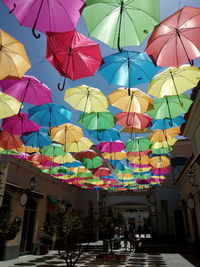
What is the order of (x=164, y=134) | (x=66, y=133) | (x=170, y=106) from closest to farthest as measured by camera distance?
1. (x=170, y=106)
2. (x=164, y=134)
3. (x=66, y=133)

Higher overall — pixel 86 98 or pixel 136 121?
pixel 86 98

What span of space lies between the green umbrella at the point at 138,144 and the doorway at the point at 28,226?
818 centimetres

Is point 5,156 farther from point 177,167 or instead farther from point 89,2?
point 177,167

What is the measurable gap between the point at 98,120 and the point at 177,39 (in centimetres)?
398

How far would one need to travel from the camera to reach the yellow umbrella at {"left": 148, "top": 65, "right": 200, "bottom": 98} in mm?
5695

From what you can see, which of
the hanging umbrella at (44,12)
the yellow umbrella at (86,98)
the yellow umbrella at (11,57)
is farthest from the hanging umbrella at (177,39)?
the yellow umbrella at (11,57)

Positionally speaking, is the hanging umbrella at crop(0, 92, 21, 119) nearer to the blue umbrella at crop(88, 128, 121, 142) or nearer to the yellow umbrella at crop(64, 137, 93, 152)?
the blue umbrella at crop(88, 128, 121, 142)

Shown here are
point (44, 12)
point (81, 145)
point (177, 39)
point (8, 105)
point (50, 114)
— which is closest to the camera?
point (44, 12)

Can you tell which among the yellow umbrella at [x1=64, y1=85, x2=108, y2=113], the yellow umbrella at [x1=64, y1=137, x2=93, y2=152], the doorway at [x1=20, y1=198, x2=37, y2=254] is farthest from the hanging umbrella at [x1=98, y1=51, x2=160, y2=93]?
the doorway at [x1=20, y1=198, x2=37, y2=254]

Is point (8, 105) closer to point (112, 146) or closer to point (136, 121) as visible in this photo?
point (136, 121)

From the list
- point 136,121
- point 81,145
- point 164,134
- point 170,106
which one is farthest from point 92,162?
point 170,106

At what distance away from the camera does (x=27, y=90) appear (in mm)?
6266

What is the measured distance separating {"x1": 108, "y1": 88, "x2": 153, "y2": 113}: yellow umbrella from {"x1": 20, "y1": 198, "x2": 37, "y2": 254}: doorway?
34.1 feet

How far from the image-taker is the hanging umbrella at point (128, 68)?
5.24 meters
